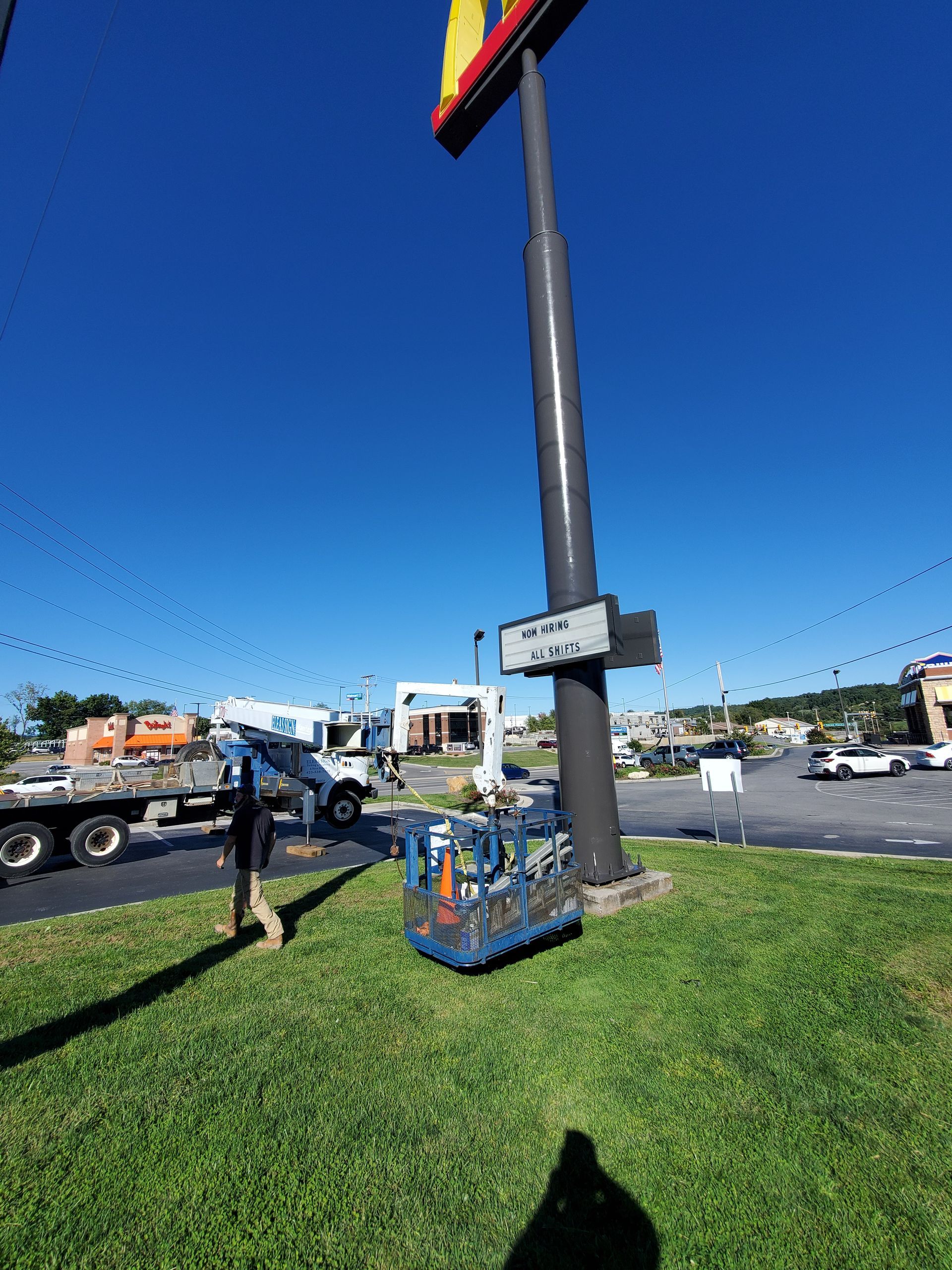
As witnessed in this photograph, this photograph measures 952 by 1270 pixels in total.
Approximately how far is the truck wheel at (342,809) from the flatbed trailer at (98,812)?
2.80 metres

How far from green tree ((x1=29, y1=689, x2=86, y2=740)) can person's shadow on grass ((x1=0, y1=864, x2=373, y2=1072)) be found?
105 meters

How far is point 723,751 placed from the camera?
38.2 m

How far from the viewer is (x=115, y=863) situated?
12.2 metres

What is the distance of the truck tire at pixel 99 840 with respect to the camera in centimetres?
1167

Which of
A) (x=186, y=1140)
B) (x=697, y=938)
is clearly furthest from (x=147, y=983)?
(x=697, y=938)

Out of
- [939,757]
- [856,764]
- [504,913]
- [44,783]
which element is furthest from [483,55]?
[939,757]

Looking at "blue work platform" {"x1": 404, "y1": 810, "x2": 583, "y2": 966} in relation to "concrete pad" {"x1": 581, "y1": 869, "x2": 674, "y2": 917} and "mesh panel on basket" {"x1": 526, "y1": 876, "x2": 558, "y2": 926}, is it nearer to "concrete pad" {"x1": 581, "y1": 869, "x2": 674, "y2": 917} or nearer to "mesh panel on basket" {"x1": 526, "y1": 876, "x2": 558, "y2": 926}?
"mesh panel on basket" {"x1": 526, "y1": 876, "x2": 558, "y2": 926}

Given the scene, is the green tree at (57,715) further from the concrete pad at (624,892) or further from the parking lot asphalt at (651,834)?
the concrete pad at (624,892)

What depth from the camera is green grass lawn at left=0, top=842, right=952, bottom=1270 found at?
2553mm

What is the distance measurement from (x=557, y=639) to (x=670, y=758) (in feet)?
122

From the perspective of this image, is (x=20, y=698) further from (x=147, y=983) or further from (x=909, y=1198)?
(x=909, y=1198)

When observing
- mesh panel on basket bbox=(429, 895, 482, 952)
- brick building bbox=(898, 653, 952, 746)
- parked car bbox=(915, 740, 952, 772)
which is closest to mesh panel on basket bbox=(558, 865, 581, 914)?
mesh panel on basket bbox=(429, 895, 482, 952)

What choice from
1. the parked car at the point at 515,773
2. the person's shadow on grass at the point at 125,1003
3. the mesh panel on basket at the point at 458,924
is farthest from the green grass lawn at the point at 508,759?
the mesh panel on basket at the point at 458,924

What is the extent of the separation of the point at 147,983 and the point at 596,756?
5.90 metres
